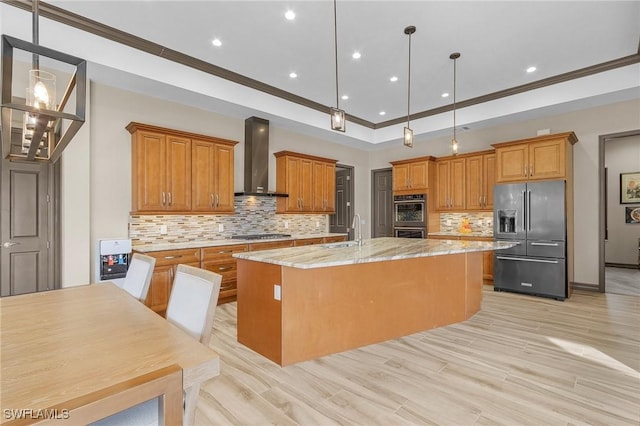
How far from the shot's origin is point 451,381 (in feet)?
→ 7.82

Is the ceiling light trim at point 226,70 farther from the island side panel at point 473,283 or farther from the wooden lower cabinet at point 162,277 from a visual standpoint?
the island side panel at point 473,283

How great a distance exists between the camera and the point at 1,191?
11.1ft

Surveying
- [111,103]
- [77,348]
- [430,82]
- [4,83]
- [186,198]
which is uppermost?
[430,82]

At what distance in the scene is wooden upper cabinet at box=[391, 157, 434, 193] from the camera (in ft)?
20.7

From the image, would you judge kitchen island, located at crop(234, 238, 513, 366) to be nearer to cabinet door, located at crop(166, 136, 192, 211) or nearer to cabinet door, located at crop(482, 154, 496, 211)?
cabinet door, located at crop(166, 136, 192, 211)

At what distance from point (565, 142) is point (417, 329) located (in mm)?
3719

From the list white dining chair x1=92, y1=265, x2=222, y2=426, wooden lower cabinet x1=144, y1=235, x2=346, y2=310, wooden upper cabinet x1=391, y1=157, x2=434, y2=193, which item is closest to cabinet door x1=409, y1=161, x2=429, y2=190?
wooden upper cabinet x1=391, y1=157, x2=434, y2=193

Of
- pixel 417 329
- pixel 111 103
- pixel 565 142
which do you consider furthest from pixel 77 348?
pixel 565 142

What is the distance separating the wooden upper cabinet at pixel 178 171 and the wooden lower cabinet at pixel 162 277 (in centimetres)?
62

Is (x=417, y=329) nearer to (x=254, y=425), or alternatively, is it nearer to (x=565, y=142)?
(x=254, y=425)

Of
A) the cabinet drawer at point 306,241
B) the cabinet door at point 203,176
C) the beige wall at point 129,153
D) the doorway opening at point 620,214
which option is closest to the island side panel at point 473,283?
the beige wall at point 129,153

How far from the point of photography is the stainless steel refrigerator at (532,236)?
4.61 meters

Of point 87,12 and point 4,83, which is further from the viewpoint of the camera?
point 87,12

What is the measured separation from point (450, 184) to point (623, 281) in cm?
364
